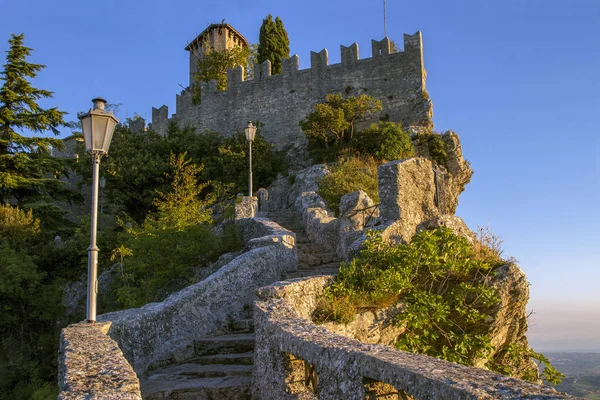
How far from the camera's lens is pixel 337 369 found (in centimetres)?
397

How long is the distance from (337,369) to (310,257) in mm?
8135

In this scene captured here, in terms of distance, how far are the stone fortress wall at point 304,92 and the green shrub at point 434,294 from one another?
62.8ft

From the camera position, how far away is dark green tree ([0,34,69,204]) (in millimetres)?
24422

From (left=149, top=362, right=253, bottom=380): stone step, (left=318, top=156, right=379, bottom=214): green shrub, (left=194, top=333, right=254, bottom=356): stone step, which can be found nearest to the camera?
(left=149, top=362, right=253, bottom=380): stone step

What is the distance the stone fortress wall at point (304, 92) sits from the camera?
28859mm

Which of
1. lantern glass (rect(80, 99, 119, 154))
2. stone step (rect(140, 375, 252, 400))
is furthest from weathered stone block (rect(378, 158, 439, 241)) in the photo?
lantern glass (rect(80, 99, 119, 154))

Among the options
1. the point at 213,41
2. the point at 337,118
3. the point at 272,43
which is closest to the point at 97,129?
the point at 337,118

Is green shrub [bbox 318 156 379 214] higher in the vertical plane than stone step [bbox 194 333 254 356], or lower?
higher

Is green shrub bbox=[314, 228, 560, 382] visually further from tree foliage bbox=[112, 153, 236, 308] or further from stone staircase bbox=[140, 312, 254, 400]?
tree foliage bbox=[112, 153, 236, 308]

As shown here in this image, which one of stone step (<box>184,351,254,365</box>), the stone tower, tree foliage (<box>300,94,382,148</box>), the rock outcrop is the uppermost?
the stone tower

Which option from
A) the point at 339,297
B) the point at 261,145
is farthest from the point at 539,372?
the point at 261,145

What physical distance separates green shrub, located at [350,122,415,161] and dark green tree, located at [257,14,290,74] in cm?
1326

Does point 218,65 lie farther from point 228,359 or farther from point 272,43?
point 228,359

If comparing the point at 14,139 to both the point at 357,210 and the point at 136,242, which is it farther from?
the point at 357,210
